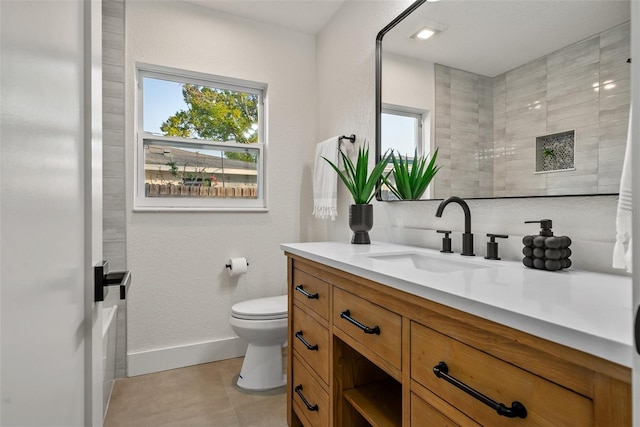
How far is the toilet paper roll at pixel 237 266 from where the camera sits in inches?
95.8

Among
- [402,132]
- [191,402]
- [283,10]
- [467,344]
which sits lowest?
[191,402]

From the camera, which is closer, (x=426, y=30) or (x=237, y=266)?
(x=426, y=30)

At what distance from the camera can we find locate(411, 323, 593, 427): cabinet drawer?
54 centimetres

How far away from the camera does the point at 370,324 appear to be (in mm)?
1036

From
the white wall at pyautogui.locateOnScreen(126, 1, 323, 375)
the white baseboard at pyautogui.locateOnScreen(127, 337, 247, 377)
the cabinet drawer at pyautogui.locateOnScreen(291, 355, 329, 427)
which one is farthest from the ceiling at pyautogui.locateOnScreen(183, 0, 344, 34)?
the white baseboard at pyautogui.locateOnScreen(127, 337, 247, 377)

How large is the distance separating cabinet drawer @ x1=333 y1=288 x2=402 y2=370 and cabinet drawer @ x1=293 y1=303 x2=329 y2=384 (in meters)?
0.15

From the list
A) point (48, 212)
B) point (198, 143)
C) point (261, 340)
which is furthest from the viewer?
point (198, 143)

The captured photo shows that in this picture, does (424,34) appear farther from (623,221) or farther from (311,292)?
(311,292)

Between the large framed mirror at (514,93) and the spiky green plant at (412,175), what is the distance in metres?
0.04

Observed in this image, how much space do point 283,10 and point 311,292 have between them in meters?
2.11

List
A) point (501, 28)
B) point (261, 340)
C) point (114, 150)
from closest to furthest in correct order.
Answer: point (501, 28), point (261, 340), point (114, 150)

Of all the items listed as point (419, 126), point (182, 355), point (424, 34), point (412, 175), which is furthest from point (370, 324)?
point (182, 355)

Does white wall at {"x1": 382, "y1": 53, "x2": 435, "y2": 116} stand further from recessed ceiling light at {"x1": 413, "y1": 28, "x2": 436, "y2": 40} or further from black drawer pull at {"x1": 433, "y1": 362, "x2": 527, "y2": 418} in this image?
black drawer pull at {"x1": 433, "y1": 362, "x2": 527, "y2": 418}

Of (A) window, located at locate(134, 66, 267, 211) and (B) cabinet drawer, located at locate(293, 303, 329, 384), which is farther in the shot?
(A) window, located at locate(134, 66, 267, 211)
